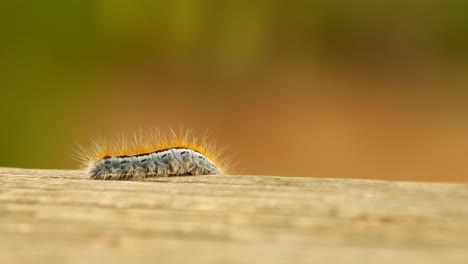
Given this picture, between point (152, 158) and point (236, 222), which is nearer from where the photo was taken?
point (236, 222)

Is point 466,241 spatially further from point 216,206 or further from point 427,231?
point 216,206

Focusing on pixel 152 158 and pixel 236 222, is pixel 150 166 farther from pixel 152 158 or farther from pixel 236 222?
pixel 236 222

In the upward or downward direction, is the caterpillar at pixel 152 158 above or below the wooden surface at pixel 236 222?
above

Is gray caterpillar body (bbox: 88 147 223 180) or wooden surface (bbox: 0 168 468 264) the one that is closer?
wooden surface (bbox: 0 168 468 264)

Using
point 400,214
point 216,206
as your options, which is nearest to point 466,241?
point 400,214

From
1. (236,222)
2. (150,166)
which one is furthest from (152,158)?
(236,222)

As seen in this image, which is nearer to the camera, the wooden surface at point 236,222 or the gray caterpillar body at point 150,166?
the wooden surface at point 236,222
